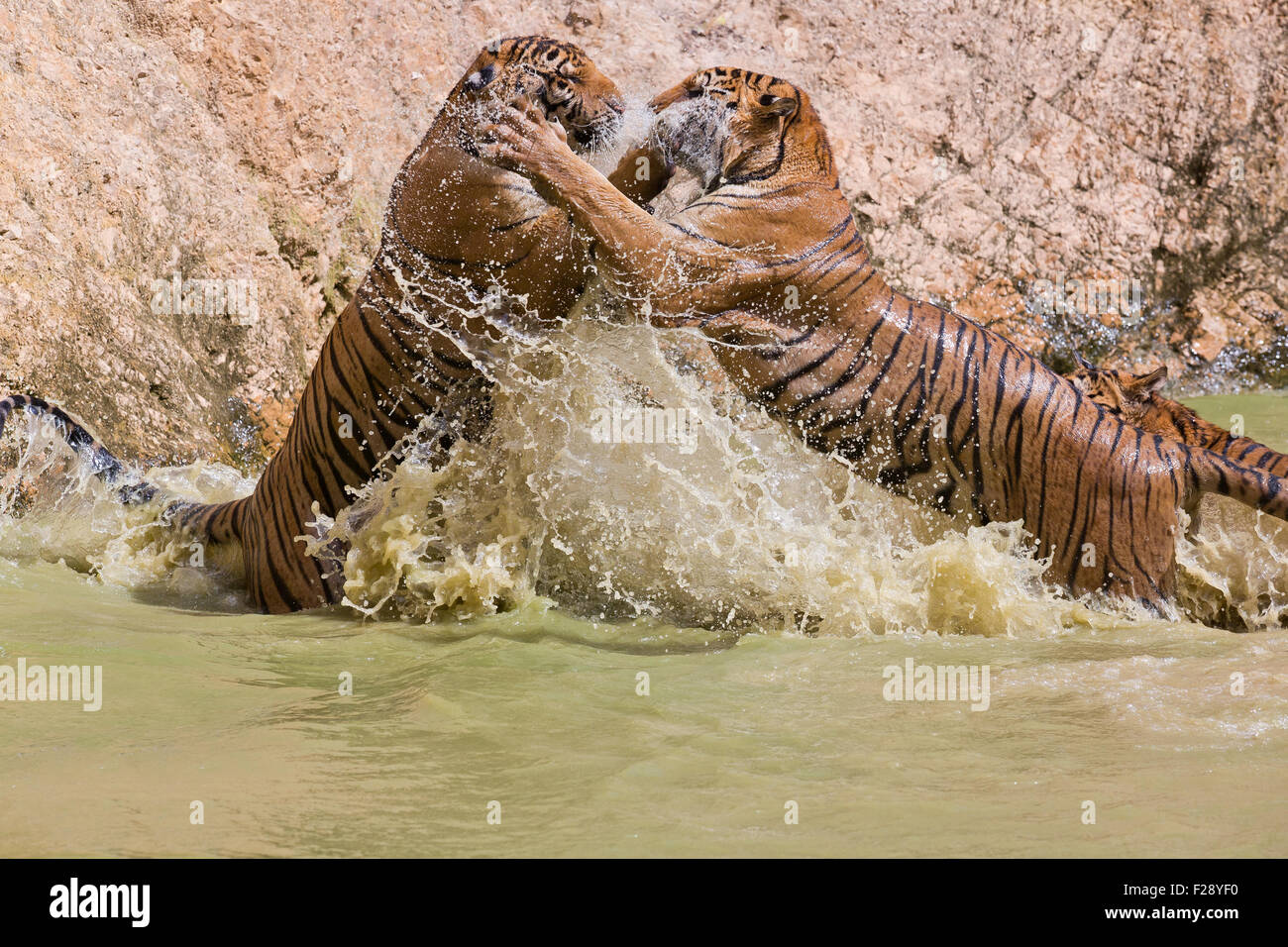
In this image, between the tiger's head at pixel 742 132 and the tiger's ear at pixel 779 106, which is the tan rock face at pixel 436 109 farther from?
the tiger's ear at pixel 779 106

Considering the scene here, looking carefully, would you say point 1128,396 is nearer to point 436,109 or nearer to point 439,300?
point 439,300

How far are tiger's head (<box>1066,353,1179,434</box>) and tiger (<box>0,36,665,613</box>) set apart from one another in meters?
1.65

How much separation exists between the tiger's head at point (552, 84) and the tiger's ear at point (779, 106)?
0.44 meters

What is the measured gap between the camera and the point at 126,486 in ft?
15.6

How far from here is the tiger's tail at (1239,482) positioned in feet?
12.4

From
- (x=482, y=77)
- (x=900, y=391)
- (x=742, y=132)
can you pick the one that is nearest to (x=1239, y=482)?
(x=900, y=391)

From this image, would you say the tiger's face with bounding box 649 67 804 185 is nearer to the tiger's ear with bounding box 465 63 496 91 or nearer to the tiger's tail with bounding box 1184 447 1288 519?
the tiger's ear with bounding box 465 63 496 91

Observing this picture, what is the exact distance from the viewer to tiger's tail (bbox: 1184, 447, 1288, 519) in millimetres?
3791

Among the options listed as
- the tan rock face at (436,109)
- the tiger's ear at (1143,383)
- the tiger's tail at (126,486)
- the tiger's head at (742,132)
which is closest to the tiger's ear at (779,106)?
the tiger's head at (742,132)

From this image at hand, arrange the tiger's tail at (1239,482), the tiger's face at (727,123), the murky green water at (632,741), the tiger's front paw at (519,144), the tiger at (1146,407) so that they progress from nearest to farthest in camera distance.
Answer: the murky green water at (632,741) → the tiger's front paw at (519,144) → the tiger's tail at (1239,482) → the tiger's face at (727,123) → the tiger at (1146,407)

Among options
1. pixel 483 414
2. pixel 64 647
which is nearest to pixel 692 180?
pixel 483 414

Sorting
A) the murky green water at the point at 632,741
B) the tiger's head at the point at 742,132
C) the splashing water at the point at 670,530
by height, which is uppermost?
the tiger's head at the point at 742,132

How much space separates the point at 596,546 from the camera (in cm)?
403

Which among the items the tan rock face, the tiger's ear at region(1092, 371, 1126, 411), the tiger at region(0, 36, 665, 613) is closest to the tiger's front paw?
the tiger at region(0, 36, 665, 613)
